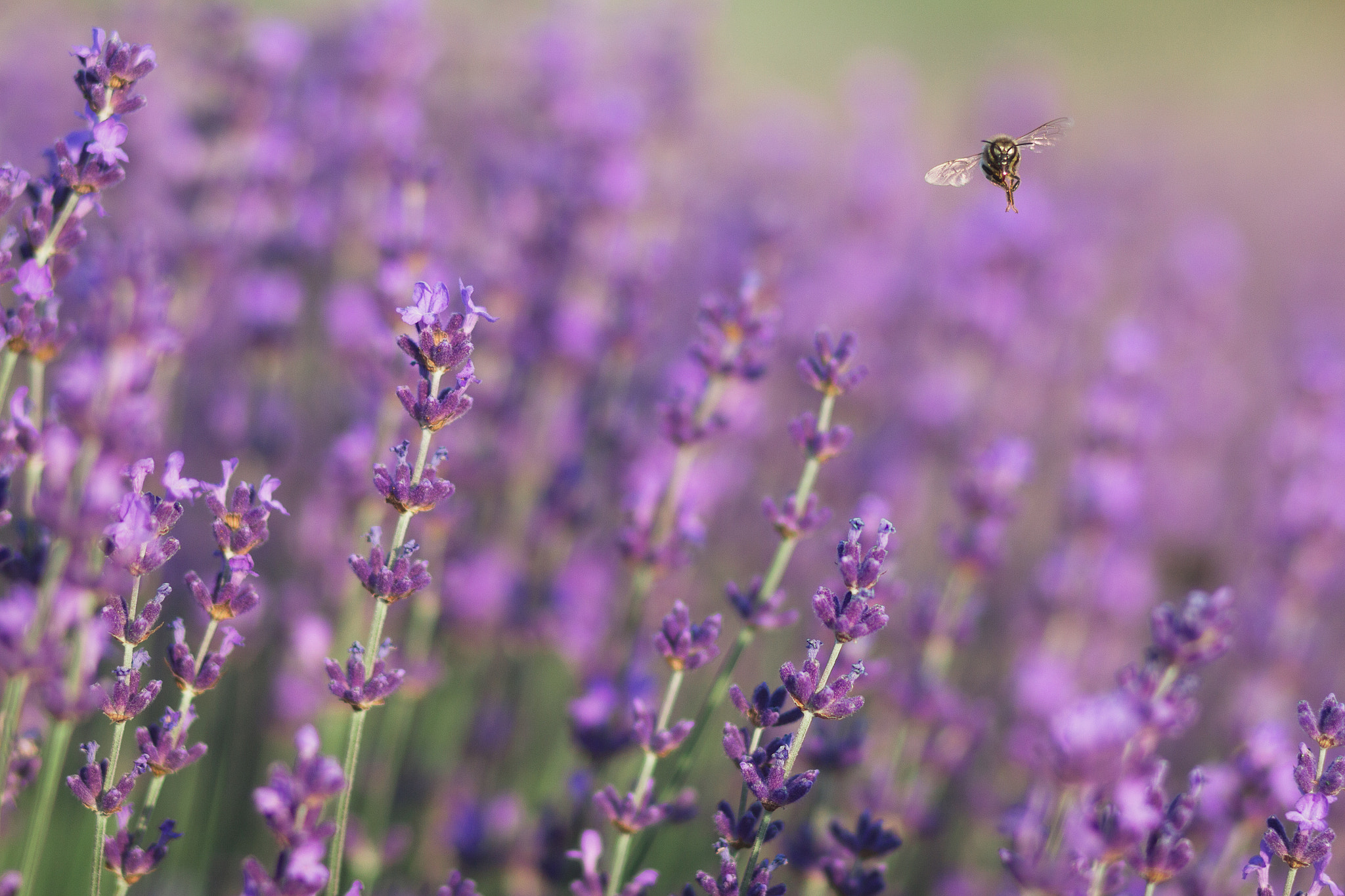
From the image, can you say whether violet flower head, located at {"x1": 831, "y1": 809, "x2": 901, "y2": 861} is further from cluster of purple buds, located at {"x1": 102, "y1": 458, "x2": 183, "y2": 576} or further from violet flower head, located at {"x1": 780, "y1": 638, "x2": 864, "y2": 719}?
cluster of purple buds, located at {"x1": 102, "y1": 458, "x2": 183, "y2": 576}

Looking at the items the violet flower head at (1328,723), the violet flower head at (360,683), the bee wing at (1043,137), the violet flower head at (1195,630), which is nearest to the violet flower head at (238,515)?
the violet flower head at (360,683)

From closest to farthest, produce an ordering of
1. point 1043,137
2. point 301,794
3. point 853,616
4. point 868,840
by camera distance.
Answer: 1. point 301,794
2. point 853,616
3. point 868,840
4. point 1043,137

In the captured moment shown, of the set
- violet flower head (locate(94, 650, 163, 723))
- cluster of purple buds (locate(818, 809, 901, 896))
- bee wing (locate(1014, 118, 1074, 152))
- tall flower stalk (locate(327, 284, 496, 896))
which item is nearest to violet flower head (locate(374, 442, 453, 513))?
tall flower stalk (locate(327, 284, 496, 896))

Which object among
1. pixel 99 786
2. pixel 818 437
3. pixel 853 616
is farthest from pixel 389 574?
pixel 818 437

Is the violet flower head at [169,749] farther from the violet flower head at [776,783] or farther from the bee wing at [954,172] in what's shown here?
the bee wing at [954,172]

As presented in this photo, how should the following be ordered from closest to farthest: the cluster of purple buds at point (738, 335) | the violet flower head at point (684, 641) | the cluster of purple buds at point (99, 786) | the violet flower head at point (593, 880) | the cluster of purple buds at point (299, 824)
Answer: the cluster of purple buds at point (299, 824) → the cluster of purple buds at point (99, 786) → the violet flower head at point (593, 880) → the violet flower head at point (684, 641) → the cluster of purple buds at point (738, 335)

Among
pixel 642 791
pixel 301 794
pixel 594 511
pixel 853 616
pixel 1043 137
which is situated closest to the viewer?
pixel 301 794

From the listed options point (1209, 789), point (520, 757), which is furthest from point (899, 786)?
point (520, 757)

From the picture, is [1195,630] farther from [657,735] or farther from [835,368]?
[657,735]
